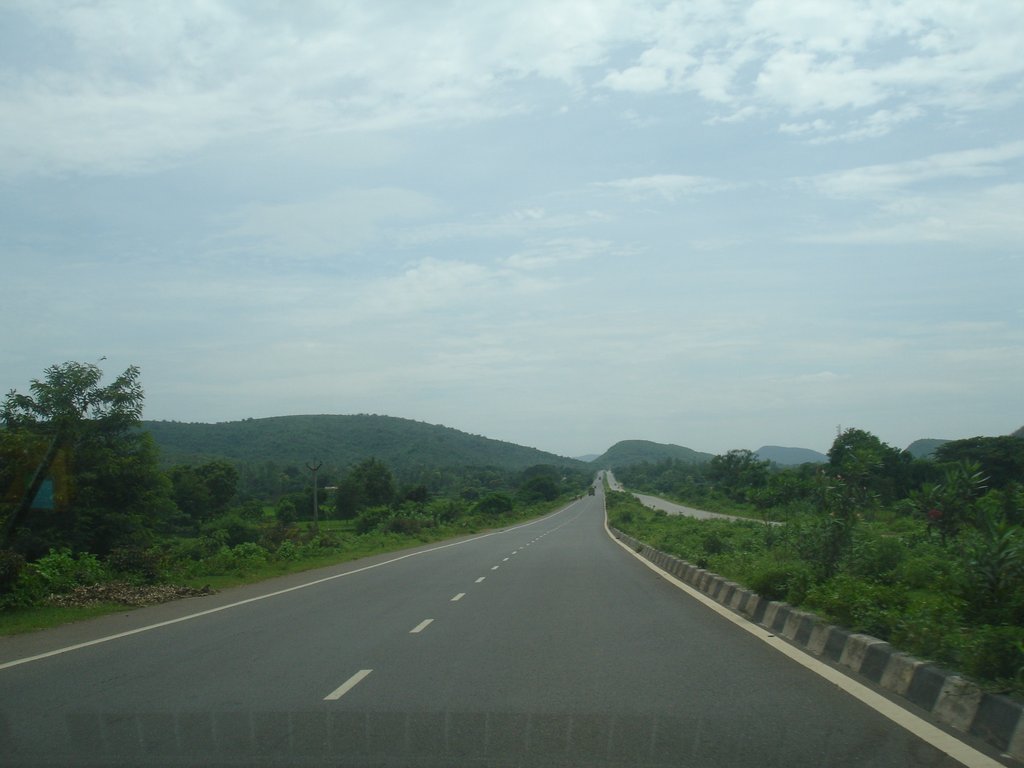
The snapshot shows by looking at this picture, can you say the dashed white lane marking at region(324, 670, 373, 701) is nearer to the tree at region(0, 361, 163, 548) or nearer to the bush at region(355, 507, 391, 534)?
the tree at region(0, 361, 163, 548)

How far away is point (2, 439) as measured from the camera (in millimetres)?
24688

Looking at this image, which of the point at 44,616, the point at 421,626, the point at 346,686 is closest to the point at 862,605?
the point at 346,686

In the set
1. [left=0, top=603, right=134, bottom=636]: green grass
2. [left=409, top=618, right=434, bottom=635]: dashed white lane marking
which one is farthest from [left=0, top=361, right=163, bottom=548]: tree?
[left=409, top=618, right=434, bottom=635]: dashed white lane marking

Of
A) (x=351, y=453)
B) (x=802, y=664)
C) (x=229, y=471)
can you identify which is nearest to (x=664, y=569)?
(x=802, y=664)

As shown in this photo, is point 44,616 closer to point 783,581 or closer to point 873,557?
point 783,581

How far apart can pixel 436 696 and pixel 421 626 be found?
565cm

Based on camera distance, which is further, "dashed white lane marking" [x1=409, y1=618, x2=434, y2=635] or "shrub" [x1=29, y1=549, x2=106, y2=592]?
"shrub" [x1=29, y1=549, x2=106, y2=592]

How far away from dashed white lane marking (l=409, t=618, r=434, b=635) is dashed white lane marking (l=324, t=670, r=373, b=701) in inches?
134

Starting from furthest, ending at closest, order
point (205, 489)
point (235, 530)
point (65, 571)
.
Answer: point (205, 489)
point (235, 530)
point (65, 571)

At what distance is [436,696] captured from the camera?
361 inches

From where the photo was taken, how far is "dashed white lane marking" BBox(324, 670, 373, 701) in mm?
9242

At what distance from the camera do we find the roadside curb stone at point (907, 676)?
7.16 meters

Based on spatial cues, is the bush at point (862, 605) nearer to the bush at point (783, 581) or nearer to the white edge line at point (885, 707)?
→ the white edge line at point (885, 707)

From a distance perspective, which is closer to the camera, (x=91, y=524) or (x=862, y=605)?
(x=862, y=605)
